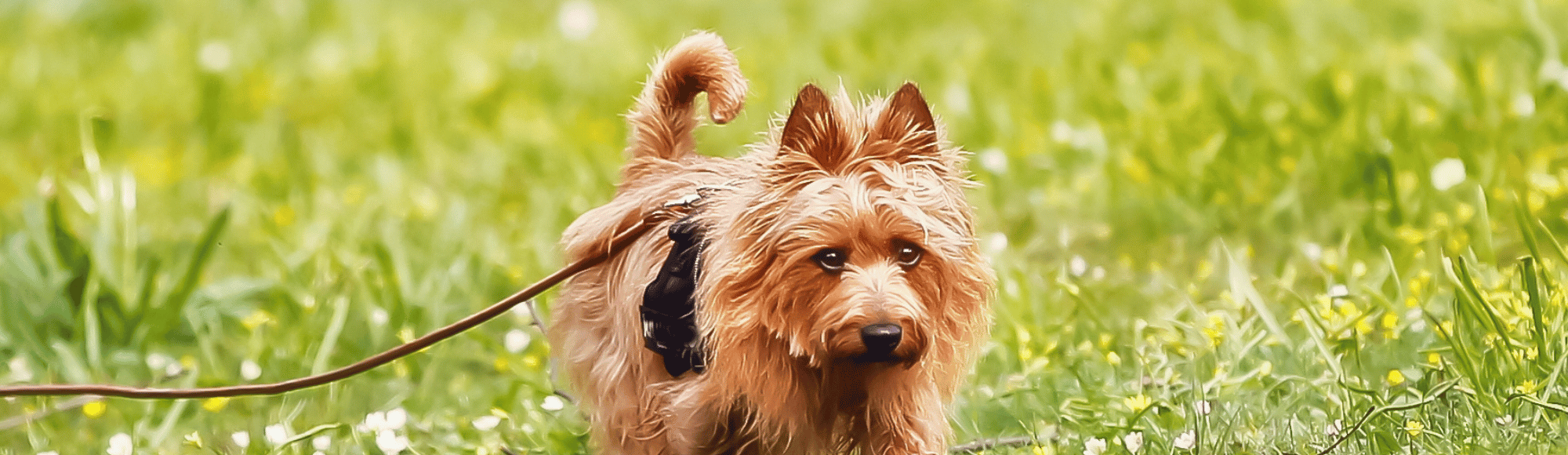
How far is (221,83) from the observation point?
7543mm

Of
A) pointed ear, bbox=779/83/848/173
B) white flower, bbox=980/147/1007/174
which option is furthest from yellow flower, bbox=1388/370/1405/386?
white flower, bbox=980/147/1007/174

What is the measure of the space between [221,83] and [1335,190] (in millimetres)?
4820

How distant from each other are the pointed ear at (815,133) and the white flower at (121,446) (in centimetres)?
192

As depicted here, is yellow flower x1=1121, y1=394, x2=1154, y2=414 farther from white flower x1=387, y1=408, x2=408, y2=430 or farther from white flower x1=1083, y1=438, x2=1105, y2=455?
white flower x1=387, y1=408, x2=408, y2=430

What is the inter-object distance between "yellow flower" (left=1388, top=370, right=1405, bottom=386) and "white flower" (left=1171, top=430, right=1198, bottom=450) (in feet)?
1.86

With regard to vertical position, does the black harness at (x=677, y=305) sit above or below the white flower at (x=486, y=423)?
above

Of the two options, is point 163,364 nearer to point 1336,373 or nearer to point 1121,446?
point 1121,446

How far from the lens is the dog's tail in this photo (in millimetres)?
3215

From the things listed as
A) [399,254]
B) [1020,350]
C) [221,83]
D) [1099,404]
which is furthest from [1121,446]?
[221,83]

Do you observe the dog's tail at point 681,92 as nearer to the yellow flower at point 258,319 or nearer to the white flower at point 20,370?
the yellow flower at point 258,319

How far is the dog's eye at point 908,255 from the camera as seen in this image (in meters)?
2.66

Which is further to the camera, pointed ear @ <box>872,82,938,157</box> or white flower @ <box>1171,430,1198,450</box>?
white flower @ <box>1171,430,1198,450</box>

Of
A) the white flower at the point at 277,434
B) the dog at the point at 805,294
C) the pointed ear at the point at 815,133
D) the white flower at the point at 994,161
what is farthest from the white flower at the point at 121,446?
the white flower at the point at 994,161

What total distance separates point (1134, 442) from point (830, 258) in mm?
1066
